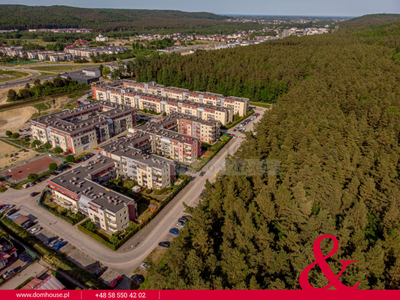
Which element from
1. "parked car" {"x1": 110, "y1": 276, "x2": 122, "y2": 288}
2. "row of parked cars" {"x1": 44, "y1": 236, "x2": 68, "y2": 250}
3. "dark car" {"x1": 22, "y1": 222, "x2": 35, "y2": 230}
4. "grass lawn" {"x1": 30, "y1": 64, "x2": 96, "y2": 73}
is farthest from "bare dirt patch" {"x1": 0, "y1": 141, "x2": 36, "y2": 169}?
"grass lawn" {"x1": 30, "y1": 64, "x2": 96, "y2": 73}

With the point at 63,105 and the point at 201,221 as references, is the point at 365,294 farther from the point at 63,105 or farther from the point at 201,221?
the point at 63,105

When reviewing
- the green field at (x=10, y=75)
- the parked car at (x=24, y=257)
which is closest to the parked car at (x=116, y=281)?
the parked car at (x=24, y=257)

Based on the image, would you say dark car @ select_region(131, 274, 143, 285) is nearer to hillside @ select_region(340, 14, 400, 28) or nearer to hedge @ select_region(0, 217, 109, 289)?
hedge @ select_region(0, 217, 109, 289)

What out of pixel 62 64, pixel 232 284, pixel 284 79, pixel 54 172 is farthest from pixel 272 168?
pixel 62 64

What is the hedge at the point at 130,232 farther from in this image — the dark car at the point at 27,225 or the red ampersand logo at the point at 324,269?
the red ampersand logo at the point at 324,269

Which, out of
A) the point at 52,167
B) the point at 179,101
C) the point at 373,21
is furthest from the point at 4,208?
the point at 373,21
